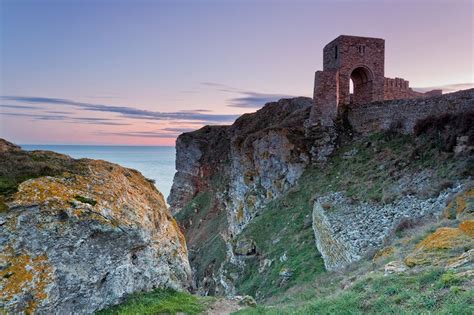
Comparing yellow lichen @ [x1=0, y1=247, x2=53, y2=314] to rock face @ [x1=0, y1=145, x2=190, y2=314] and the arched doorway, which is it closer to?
rock face @ [x1=0, y1=145, x2=190, y2=314]

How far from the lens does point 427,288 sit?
19.9 feet

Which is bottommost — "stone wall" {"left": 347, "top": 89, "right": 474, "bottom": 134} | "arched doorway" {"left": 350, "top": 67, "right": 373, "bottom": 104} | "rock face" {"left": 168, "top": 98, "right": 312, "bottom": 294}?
"rock face" {"left": 168, "top": 98, "right": 312, "bottom": 294}

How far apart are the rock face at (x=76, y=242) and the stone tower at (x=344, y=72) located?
17180 mm

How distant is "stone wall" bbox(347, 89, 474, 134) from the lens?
17219 mm

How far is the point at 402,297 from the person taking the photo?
5.94 meters

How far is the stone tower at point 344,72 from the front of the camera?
23.7 meters

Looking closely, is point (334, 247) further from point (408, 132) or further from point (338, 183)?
point (408, 132)

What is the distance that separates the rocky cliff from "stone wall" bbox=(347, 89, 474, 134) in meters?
0.10

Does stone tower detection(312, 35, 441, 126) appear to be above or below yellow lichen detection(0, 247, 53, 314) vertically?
above

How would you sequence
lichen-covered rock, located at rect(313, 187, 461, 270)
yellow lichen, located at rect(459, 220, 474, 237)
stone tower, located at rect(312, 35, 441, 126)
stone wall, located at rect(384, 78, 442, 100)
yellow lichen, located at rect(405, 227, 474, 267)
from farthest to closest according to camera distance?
stone wall, located at rect(384, 78, 442, 100) → stone tower, located at rect(312, 35, 441, 126) → lichen-covered rock, located at rect(313, 187, 461, 270) → yellow lichen, located at rect(459, 220, 474, 237) → yellow lichen, located at rect(405, 227, 474, 267)

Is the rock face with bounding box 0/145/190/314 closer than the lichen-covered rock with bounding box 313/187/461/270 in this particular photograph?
Yes

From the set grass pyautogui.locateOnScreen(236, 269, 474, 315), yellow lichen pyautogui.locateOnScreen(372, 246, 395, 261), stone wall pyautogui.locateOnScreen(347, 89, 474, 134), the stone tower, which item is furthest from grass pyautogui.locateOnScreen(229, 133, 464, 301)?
grass pyautogui.locateOnScreen(236, 269, 474, 315)

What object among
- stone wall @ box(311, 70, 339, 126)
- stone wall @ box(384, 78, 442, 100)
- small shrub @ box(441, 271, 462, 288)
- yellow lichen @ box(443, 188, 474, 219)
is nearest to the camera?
small shrub @ box(441, 271, 462, 288)

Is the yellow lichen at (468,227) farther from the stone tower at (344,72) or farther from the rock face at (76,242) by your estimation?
the stone tower at (344,72)
